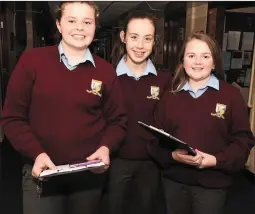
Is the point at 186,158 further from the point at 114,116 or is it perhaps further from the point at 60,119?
the point at 60,119

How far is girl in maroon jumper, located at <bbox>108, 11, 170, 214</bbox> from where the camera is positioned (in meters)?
1.53

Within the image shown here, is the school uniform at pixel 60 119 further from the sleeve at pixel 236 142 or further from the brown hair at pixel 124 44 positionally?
the sleeve at pixel 236 142

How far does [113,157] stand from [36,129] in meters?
0.51

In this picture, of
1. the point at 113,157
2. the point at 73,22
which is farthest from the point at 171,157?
the point at 73,22

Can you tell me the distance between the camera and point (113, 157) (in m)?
1.58

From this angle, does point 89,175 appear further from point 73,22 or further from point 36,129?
point 73,22

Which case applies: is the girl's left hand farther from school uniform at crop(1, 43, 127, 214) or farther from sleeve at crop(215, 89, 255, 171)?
school uniform at crop(1, 43, 127, 214)

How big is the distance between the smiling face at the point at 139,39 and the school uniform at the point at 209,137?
0.29 metres

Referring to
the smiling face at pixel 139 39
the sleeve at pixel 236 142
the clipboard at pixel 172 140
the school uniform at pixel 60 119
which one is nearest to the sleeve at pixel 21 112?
the school uniform at pixel 60 119

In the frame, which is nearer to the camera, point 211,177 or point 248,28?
point 211,177

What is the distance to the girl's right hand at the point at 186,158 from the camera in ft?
4.17

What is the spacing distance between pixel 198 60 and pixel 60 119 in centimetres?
67

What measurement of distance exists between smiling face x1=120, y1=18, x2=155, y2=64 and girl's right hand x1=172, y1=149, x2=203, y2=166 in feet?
1.71

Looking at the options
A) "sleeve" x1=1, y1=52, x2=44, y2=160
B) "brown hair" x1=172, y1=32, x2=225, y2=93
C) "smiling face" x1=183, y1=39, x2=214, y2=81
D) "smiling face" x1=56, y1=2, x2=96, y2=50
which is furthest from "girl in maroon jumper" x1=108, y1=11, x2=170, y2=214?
"sleeve" x1=1, y1=52, x2=44, y2=160
